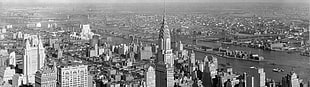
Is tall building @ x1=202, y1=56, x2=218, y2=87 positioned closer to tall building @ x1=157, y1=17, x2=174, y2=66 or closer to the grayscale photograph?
the grayscale photograph

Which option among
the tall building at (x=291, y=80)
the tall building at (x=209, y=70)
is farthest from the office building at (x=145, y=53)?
the tall building at (x=291, y=80)

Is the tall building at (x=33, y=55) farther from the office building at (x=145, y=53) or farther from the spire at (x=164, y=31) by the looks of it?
the spire at (x=164, y=31)

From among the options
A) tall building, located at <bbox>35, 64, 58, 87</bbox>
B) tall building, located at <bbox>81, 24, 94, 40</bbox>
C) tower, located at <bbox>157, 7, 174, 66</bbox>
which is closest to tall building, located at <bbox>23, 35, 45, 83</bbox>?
tall building, located at <bbox>35, 64, 58, 87</bbox>

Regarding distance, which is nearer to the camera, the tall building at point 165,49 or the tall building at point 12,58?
the tall building at point 165,49

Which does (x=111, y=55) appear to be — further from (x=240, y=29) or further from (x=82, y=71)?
(x=240, y=29)

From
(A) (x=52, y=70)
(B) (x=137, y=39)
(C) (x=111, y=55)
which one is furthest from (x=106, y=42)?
(A) (x=52, y=70)
